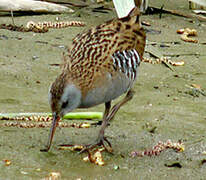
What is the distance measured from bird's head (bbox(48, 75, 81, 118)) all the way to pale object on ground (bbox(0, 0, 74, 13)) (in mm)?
5472

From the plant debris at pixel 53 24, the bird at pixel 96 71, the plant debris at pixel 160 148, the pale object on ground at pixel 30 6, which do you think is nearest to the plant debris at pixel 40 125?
the bird at pixel 96 71

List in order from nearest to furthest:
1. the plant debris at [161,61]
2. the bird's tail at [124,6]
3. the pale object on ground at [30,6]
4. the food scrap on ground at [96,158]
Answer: the food scrap on ground at [96,158] → the bird's tail at [124,6] → the plant debris at [161,61] → the pale object on ground at [30,6]

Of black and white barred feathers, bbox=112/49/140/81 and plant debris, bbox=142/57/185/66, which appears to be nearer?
black and white barred feathers, bbox=112/49/140/81

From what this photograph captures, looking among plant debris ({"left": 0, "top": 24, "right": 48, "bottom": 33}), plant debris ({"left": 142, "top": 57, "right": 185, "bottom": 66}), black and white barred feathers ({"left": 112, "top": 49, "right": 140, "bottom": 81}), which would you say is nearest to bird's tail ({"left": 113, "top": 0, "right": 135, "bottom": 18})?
plant debris ({"left": 142, "top": 57, "right": 185, "bottom": 66})

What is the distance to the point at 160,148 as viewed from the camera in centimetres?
539

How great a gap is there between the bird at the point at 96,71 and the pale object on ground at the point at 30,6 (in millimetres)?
4787

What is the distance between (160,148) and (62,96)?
1.18 meters

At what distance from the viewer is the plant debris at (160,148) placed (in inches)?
208

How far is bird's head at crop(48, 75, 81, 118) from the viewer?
15.7 ft

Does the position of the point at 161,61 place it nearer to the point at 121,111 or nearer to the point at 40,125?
the point at 121,111

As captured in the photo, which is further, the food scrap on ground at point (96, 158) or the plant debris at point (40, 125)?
the plant debris at point (40, 125)

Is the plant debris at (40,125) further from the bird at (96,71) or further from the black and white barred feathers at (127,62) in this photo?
the black and white barred feathers at (127,62)

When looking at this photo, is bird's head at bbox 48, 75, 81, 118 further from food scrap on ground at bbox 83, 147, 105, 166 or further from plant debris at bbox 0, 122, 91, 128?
plant debris at bbox 0, 122, 91, 128

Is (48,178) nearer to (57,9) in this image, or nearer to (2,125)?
(2,125)
